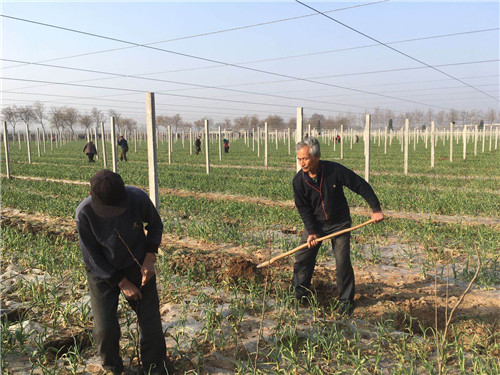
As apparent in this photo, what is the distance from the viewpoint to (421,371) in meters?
2.87

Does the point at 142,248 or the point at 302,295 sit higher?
the point at 142,248

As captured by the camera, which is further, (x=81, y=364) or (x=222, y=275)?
(x=222, y=275)

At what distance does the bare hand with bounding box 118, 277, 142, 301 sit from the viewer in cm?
267

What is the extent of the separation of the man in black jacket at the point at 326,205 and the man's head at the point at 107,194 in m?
1.88

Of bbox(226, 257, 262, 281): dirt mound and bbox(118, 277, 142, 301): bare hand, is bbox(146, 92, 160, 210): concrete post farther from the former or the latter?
bbox(118, 277, 142, 301): bare hand

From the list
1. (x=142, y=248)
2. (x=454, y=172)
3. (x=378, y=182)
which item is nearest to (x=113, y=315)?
(x=142, y=248)

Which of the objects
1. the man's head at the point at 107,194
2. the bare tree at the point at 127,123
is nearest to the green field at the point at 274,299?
the man's head at the point at 107,194

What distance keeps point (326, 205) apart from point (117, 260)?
7.02ft

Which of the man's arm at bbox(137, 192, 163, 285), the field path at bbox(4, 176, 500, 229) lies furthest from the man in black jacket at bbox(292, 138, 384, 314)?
the field path at bbox(4, 176, 500, 229)

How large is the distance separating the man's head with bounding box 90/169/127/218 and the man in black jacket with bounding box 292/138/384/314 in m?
1.88

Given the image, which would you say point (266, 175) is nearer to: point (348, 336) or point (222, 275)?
point (222, 275)

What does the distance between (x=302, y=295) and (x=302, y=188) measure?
46.3 inches

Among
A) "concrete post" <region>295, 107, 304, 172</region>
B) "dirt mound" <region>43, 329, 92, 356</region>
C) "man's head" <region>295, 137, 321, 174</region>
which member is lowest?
"dirt mound" <region>43, 329, 92, 356</region>

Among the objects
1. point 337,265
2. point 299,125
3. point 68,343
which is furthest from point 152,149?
point 337,265
